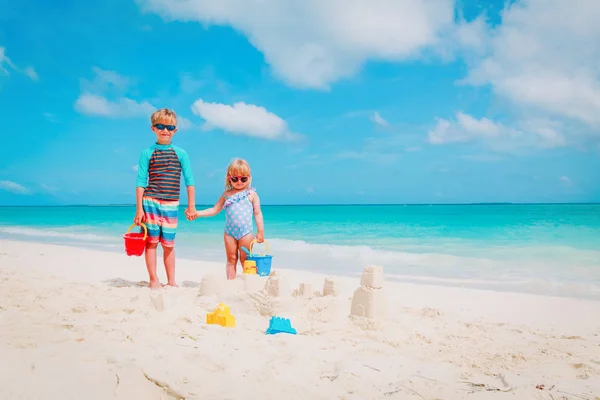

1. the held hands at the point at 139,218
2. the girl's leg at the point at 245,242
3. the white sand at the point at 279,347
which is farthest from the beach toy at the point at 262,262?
the held hands at the point at 139,218

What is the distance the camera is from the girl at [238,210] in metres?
4.52

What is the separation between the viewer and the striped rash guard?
415 cm

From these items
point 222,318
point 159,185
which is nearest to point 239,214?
point 159,185

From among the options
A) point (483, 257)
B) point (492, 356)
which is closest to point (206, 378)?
point (492, 356)

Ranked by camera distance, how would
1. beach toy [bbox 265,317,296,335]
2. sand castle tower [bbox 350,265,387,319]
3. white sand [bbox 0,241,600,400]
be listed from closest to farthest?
A: white sand [bbox 0,241,600,400]
beach toy [bbox 265,317,296,335]
sand castle tower [bbox 350,265,387,319]

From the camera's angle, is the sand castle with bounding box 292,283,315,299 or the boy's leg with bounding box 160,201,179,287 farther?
the boy's leg with bounding box 160,201,179,287

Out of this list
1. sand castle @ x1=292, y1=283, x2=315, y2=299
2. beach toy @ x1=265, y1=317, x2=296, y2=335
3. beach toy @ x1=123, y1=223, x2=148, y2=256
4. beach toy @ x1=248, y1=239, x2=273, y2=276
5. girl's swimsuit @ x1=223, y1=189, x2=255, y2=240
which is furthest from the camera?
girl's swimsuit @ x1=223, y1=189, x2=255, y2=240

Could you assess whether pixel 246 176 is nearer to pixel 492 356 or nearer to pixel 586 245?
pixel 492 356

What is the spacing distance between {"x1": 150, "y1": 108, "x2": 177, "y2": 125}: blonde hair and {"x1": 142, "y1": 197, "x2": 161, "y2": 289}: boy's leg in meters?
0.81

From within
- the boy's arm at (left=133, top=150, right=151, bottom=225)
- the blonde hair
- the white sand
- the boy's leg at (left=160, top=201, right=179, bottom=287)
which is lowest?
the white sand

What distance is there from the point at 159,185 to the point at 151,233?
50 centimetres

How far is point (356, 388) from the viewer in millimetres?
1835

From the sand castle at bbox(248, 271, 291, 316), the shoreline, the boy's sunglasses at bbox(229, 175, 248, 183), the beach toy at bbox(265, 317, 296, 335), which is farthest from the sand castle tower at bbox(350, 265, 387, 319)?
the shoreline

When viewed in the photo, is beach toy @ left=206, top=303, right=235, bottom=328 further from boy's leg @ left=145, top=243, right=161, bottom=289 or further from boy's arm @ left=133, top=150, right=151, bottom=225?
boy's arm @ left=133, top=150, right=151, bottom=225
